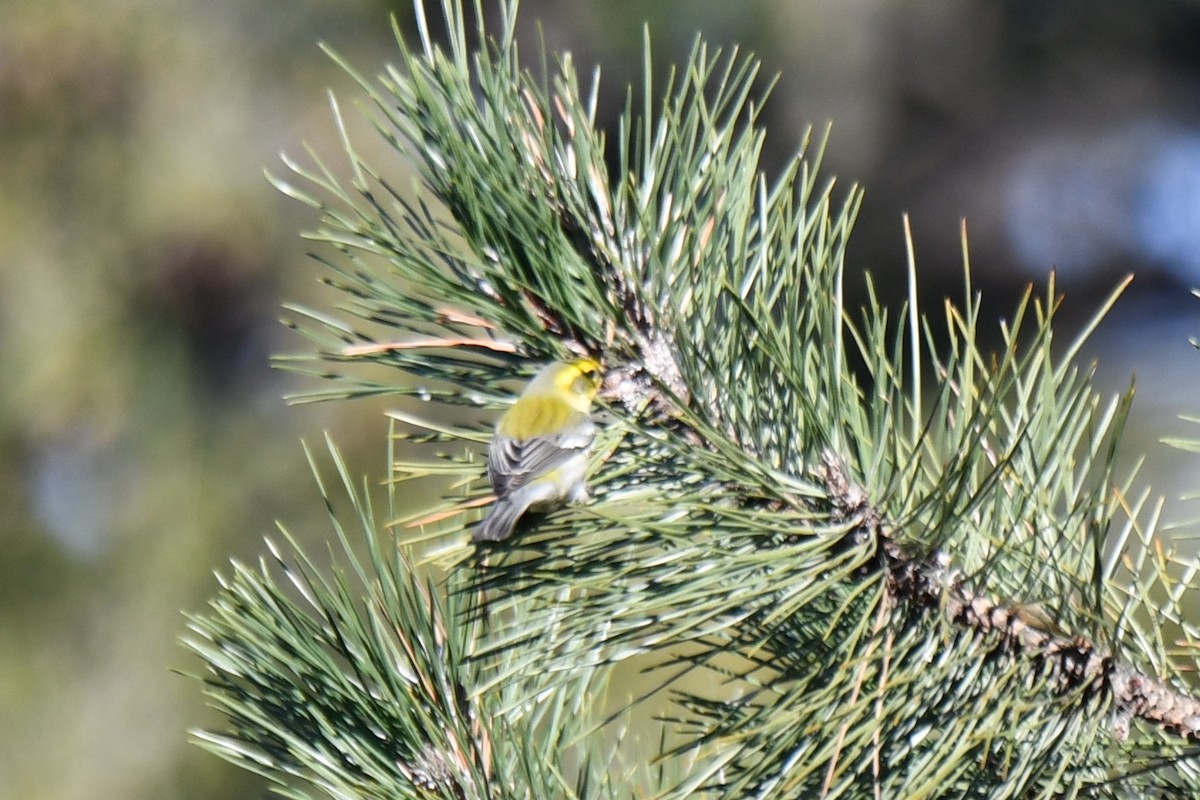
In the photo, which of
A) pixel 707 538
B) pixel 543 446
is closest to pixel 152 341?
pixel 543 446

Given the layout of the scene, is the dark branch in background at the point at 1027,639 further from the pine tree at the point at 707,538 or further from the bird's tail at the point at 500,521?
the bird's tail at the point at 500,521

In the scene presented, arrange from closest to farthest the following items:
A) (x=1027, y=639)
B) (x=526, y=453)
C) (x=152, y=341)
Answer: (x=1027, y=639)
(x=526, y=453)
(x=152, y=341)

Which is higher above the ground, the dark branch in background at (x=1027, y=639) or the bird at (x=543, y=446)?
the bird at (x=543, y=446)

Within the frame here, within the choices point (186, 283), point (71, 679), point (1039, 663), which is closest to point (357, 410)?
point (186, 283)

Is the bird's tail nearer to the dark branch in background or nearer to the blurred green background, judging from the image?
the dark branch in background

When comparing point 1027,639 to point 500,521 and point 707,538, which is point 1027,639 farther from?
point 500,521

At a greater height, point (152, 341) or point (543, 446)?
point (543, 446)

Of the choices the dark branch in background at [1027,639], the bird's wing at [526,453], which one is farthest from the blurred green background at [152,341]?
the dark branch in background at [1027,639]

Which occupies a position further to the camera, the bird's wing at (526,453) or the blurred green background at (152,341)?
the blurred green background at (152,341)
